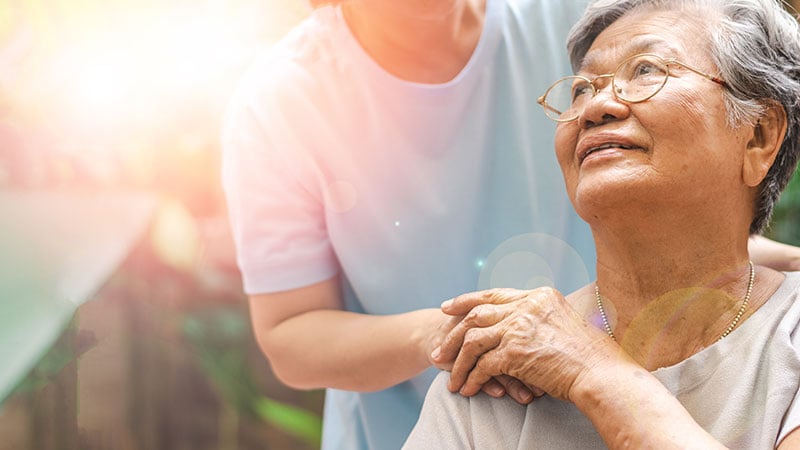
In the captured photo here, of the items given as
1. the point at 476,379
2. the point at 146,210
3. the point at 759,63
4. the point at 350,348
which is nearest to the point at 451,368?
the point at 476,379

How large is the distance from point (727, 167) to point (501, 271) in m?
0.56

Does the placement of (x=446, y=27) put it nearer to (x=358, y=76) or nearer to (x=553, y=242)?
(x=358, y=76)

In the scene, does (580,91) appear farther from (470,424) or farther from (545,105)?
(470,424)

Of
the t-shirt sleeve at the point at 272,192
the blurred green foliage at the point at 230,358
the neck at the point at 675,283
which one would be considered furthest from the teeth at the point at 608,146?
the blurred green foliage at the point at 230,358

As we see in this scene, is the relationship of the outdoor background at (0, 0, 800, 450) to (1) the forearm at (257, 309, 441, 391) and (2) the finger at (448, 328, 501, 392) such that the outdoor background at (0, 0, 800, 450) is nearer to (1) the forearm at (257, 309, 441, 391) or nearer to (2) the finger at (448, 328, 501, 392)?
(1) the forearm at (257, 309, 441, 391)

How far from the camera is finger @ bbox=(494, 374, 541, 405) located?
1289 millimetres

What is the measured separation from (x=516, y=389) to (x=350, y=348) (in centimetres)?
42

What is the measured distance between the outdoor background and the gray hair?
1.43 m

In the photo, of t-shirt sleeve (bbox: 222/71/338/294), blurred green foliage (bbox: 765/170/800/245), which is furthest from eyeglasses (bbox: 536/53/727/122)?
blurred green foliage (bbox: 765/170/800/245)

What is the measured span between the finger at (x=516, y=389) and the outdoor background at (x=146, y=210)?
1655 mm

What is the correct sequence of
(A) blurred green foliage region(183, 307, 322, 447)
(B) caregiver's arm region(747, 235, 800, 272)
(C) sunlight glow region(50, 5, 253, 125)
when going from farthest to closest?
(A) blurred green foliage region(183, 307, 322, 447), (C) sunlight glow region(50, 5, 253, 125), (B) caregiver's arm region(747, 235, 800, 272)

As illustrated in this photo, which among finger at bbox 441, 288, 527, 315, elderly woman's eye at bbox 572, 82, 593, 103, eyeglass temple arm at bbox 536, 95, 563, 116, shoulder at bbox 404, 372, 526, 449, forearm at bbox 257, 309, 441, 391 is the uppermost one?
elderly woman's eye at bbox 572, 82, 593, 103

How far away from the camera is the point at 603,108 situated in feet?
4.34

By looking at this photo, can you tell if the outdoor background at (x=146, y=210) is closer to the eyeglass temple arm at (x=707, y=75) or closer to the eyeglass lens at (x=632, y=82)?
the eyeglass lens at (x=632, y=82)
